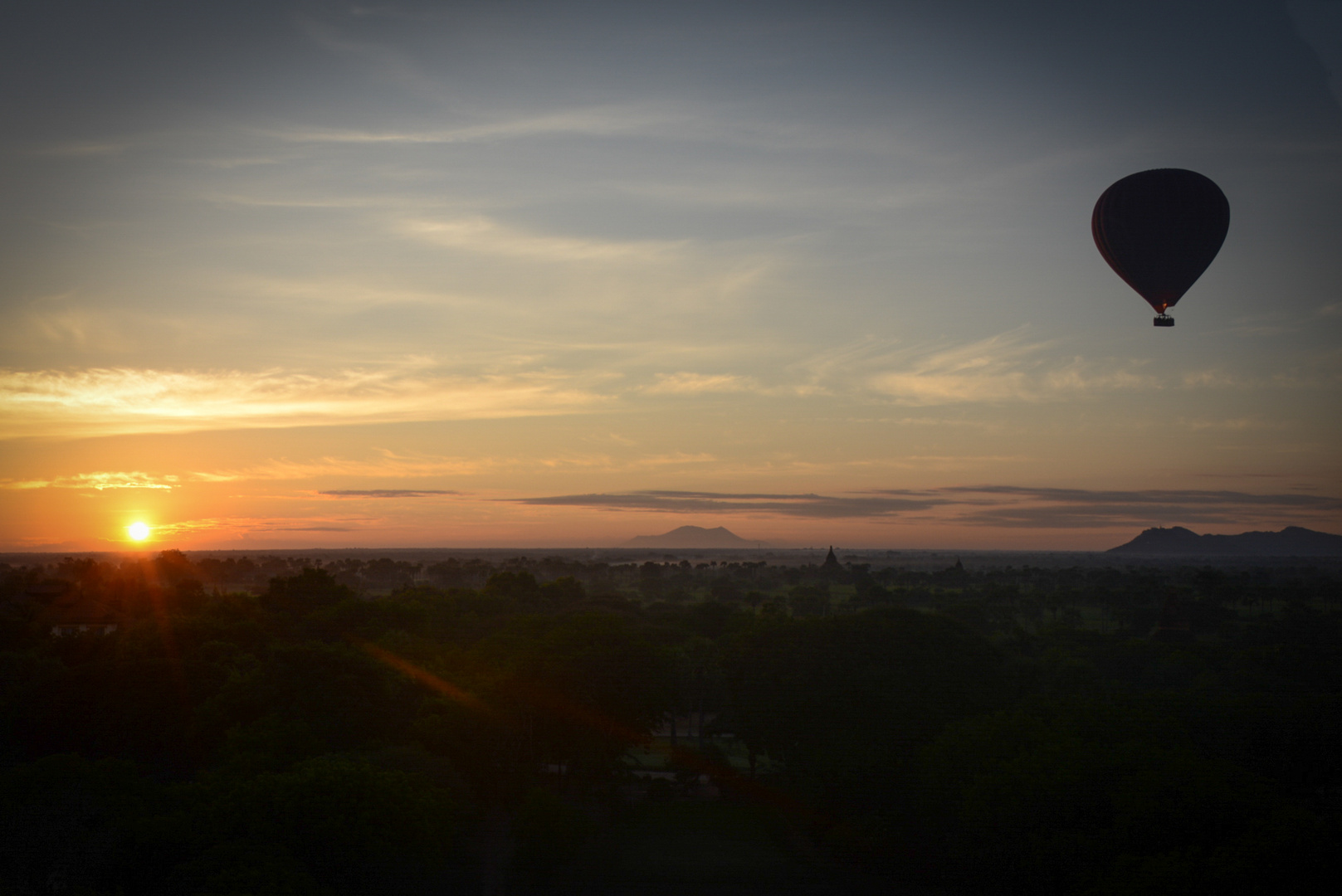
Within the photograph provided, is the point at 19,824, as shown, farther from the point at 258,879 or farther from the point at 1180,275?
the point at 1180,275

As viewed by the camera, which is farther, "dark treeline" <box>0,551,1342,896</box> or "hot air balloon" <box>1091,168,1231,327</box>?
"hot air balloon" <box>1091,168,1231,327</box>

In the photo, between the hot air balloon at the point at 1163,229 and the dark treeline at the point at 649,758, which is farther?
the hot air balloon at the point at 1163,229

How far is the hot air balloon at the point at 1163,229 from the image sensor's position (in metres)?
27.4

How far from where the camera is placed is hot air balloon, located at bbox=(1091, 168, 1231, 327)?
89.8 ft

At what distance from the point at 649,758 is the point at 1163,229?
24.8 m

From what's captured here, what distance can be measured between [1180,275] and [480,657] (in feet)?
92.2

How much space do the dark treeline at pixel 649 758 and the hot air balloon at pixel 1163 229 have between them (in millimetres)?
12777

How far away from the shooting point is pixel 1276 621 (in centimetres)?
4750

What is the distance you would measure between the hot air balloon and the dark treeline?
12.8m

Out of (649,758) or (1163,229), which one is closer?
→ (1163,229)

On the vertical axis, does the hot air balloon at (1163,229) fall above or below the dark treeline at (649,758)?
above

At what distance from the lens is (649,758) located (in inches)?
1200

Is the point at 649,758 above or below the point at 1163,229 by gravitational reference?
below

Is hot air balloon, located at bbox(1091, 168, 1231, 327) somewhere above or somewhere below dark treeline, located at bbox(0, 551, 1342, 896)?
above
